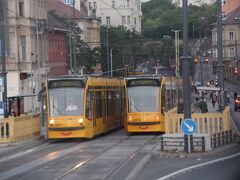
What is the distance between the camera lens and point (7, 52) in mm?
60656

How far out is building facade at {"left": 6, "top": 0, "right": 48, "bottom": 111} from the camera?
2424 inches

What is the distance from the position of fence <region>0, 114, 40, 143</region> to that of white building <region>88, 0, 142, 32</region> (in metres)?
73.9

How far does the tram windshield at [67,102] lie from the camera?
33.5 m

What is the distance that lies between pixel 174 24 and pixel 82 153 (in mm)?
71699

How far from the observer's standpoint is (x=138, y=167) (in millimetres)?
22484

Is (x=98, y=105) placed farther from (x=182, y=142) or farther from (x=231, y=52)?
(x=231, y=52)

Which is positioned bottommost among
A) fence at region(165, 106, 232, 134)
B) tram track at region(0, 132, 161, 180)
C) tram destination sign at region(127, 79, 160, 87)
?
tram track at region(0, 132, 161, 180)

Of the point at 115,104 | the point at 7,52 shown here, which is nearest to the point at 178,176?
the point at 115,104

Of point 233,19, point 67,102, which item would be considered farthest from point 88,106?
point 233,19

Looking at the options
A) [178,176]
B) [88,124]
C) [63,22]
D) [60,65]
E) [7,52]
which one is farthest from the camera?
[63,22]

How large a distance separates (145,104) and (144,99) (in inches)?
10.9

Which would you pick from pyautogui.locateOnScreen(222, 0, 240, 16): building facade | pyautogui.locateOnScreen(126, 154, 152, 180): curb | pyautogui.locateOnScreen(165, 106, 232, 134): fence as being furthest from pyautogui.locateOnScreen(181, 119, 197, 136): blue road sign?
pyautogui.locateOnScreen(222, 0, 240, 16): building facade

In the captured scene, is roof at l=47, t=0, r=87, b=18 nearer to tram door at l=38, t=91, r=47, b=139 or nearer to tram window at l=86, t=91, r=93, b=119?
tram door at l=38, t=91, r=47, b=139

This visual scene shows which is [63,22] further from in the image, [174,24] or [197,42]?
[197,42]
